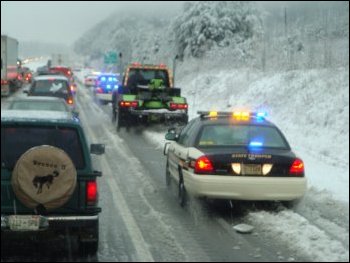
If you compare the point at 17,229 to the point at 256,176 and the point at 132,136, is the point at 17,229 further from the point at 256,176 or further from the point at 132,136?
the point at 132,136

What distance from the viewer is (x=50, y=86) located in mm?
24312

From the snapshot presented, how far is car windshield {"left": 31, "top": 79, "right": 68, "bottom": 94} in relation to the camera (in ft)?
78.9

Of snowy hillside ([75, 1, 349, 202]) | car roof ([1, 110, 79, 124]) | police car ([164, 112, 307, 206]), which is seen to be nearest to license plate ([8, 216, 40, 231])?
car roof ([1, 110, 79, 124])

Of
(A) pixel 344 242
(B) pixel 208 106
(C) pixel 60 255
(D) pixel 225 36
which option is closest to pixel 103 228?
(C) pixel 60 255

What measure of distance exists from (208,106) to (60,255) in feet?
90.9

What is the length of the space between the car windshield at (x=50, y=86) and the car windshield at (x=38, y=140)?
57.0 ft

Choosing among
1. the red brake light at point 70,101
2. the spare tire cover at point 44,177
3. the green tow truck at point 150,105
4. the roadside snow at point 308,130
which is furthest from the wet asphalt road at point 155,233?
the red brake light at point 70,101

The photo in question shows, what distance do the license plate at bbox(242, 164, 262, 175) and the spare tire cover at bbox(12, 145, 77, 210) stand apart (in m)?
3.12

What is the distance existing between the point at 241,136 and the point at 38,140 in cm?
385

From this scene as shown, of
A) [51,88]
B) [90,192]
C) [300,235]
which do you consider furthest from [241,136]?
[51,88]

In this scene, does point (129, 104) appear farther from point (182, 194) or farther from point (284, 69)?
point (182, 194)

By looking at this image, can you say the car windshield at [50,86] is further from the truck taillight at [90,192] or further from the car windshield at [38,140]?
the truck taillight at [90,192]

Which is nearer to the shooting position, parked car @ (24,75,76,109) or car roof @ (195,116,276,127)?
car roof @ (195,116,276,127)

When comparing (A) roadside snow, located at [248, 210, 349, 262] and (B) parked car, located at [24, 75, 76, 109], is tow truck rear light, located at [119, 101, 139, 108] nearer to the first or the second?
(B) parked car, located at [24, 75, 76, 109]
